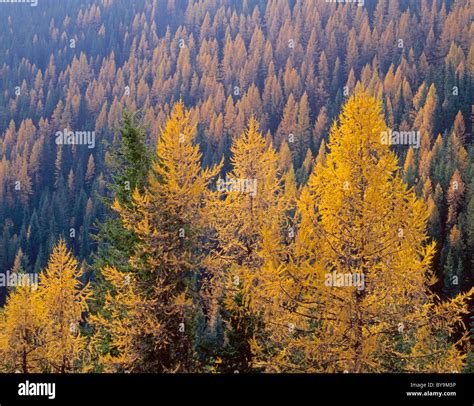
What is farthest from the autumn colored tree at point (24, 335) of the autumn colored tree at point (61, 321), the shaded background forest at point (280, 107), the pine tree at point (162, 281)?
the shaded background forest at point (280, 107)

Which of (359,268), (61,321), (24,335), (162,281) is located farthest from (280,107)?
(359,268)

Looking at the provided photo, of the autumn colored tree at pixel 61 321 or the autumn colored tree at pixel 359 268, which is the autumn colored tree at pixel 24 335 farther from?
the autumn colored tree at pixel 359 268

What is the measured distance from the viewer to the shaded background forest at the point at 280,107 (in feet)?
309

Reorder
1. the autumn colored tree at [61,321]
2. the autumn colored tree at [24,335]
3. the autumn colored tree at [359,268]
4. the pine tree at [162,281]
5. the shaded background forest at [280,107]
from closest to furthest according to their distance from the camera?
the autumn colored tree at [359,268] < the pine tree at [162,281] < the autumn colored tree at [61,321] < the autumn colored tree at [24,335] < the shaded background forest at [280,107]

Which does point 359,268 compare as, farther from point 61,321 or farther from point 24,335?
point 24,335

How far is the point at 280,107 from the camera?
152 meters

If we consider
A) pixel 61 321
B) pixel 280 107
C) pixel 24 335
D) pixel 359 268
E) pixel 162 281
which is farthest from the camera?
pixel 280 107

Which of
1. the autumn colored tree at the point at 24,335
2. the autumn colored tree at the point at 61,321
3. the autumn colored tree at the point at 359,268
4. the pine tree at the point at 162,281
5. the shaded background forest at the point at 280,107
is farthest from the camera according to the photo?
the shaded background forest at the point at 280,107

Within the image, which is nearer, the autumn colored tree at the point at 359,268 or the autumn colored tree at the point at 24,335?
the autumn colored tree at the point at 359,268

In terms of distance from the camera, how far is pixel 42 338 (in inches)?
798

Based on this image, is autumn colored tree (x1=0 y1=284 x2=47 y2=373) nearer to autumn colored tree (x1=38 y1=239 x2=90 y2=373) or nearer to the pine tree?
autumn colored tree (x1=38 y1=239 x2=90 y2=373)

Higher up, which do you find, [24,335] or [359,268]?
[359,268]

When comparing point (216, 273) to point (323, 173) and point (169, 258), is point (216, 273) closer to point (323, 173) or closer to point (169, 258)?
point (169, 258)
